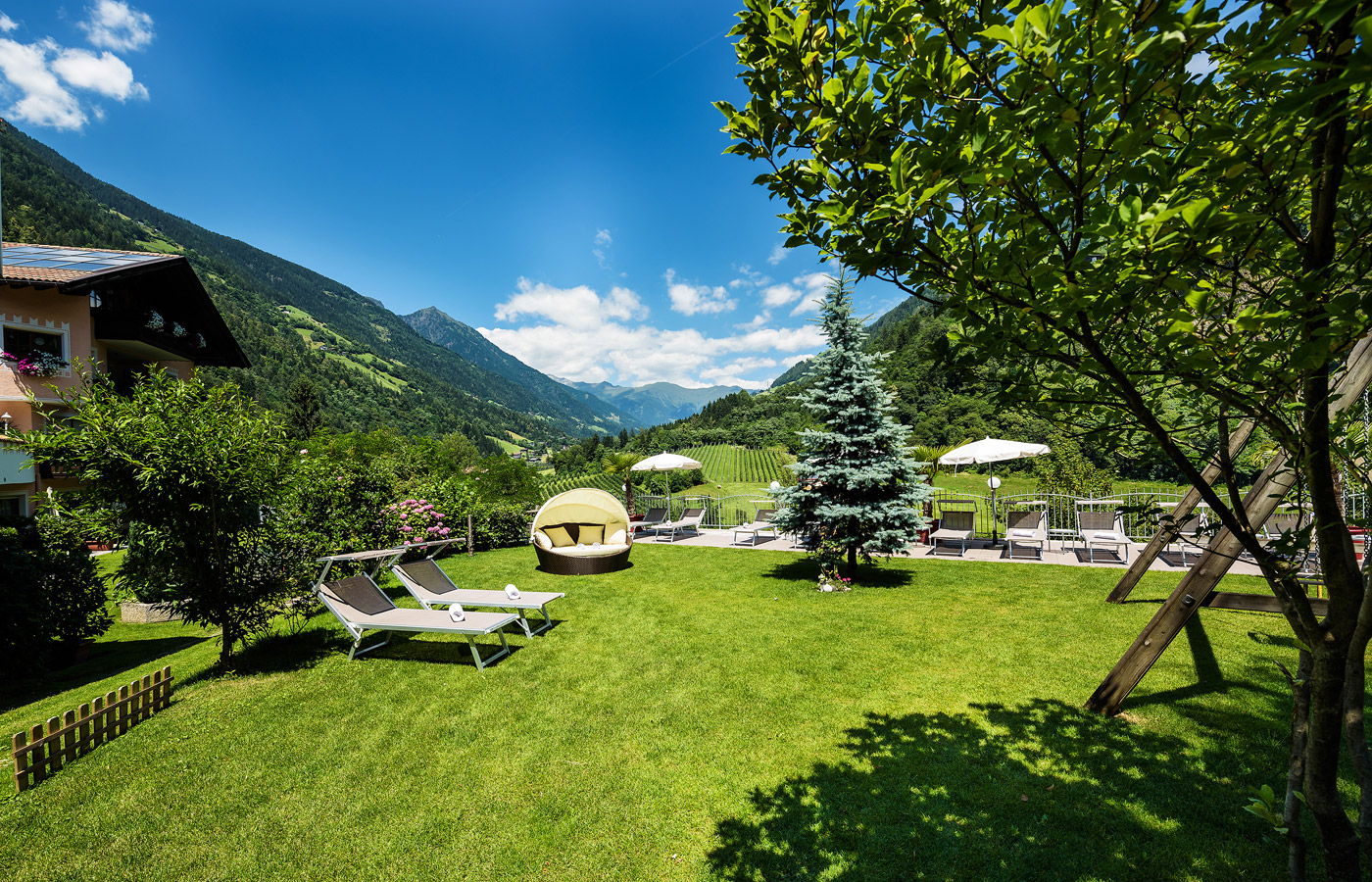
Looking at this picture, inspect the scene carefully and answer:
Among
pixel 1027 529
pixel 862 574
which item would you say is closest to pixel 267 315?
pixel 862 574

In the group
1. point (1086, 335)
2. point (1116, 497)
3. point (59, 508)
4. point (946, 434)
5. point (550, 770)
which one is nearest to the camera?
point (1086, 335)

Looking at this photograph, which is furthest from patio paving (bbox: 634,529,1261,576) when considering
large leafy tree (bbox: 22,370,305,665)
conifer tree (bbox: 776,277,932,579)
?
large leafy tree (bbox: 22,370,305,665)

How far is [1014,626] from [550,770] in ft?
18.5

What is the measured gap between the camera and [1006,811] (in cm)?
314

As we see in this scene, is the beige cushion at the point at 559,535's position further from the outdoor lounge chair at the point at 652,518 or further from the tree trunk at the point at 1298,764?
the tree trunk at the point at 1298,764

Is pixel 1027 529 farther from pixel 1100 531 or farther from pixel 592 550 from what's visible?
pixel 592 550

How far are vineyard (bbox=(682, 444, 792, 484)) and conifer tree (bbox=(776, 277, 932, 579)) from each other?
1127 inches

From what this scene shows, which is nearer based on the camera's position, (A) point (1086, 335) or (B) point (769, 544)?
(A) point (1086, 335)

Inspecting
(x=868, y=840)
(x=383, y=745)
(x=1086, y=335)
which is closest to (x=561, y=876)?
(x=868, y=840)

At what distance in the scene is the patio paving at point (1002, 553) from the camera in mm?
9227

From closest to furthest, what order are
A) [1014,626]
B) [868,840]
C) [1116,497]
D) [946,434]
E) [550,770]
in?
[868,840], [550,770], [1014,626], [1116,497], [946,434]

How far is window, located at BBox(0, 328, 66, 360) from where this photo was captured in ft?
49.4

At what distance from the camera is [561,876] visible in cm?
282

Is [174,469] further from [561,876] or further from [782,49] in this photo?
[782,49]
